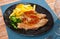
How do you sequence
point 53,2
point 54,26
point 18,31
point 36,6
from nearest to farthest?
point 18,31 → point 54,26 → point 36,6 → point 53,2

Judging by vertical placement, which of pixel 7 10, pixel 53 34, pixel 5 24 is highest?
pixel 7 10

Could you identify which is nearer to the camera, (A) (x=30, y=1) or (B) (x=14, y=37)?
(B) (x=14, y=37)

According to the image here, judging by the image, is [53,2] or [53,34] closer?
[53,34]

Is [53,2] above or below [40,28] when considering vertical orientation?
above

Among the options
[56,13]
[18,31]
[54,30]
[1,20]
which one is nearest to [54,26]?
[54,30]

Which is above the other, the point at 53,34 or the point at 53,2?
the point at 53,2

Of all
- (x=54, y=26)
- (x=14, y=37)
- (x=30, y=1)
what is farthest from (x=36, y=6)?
(x=14, y=37)

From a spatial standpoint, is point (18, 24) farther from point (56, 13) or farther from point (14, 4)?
point (56, 13)

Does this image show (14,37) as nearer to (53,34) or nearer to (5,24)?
(5,24)

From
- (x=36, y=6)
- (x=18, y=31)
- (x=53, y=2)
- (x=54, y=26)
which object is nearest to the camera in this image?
(x=18, y=31)
